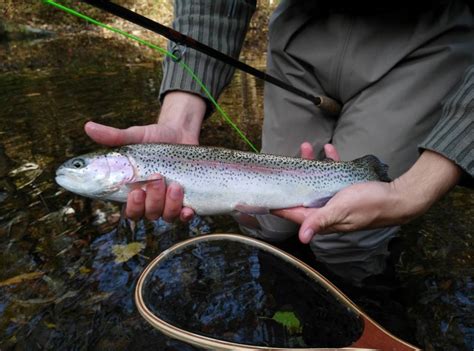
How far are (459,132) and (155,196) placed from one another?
4.49 ft

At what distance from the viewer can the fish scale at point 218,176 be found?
2115mm

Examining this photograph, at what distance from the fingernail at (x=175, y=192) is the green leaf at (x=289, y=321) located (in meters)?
0.84

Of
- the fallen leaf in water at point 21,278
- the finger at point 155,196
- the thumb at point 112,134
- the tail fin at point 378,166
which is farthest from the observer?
the fallen leaf in water at point 21,278

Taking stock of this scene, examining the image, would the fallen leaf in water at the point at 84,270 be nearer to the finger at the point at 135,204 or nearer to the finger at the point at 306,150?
the finger at the point at 135,204

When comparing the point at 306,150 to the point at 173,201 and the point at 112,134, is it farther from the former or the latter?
the point at 112,134

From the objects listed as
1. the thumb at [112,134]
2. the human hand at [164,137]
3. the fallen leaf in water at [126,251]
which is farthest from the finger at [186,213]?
the fallen leaf in water at [126,251]

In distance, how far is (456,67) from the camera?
2232mm

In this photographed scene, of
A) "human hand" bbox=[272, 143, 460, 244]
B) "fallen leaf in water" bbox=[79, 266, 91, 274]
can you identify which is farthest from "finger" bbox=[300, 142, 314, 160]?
"fallen leaf in water" bbox=[79, 266, 91, 274]

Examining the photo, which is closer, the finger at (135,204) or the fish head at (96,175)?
the finger at (135,204)

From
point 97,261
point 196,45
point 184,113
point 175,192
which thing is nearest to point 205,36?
point 196,45

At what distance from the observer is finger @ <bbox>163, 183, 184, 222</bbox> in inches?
80.2

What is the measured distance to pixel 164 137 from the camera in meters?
2.34

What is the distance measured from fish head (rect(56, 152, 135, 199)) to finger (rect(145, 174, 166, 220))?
0.16m

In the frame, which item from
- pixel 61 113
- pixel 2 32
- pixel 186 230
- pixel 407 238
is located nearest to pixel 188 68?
pixel 186 230
